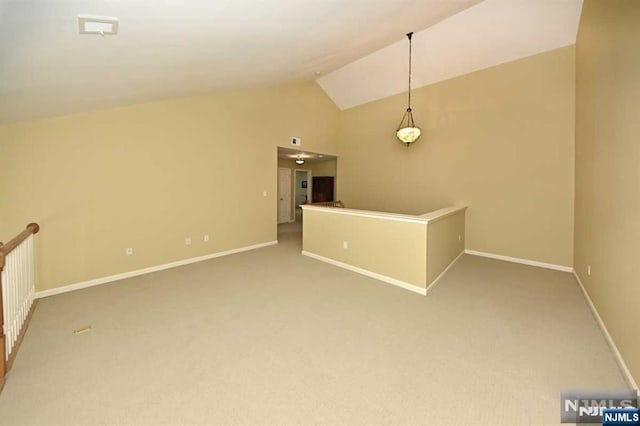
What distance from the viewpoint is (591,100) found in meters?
2.90

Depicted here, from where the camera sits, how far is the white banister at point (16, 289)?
75.7 inches

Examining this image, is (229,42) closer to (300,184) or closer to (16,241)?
(16,241)

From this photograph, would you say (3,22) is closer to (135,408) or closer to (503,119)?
(135,408)

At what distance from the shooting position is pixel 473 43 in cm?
423

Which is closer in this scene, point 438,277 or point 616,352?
point 616,352

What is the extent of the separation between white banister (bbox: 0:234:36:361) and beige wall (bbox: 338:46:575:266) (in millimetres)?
5924

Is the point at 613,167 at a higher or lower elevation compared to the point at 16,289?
higher

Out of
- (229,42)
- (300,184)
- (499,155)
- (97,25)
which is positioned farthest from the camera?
(300,184)

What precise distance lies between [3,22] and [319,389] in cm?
269

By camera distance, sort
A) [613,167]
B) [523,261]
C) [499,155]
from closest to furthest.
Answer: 1. [613,167]
2. [523,261]
3. [499,155]

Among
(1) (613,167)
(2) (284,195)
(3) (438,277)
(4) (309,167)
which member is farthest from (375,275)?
(4) (309,167)

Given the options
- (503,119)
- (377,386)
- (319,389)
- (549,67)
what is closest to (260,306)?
(319,389)

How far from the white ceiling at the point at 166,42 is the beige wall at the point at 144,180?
370 millimetres

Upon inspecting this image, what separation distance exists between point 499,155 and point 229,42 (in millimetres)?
4656
